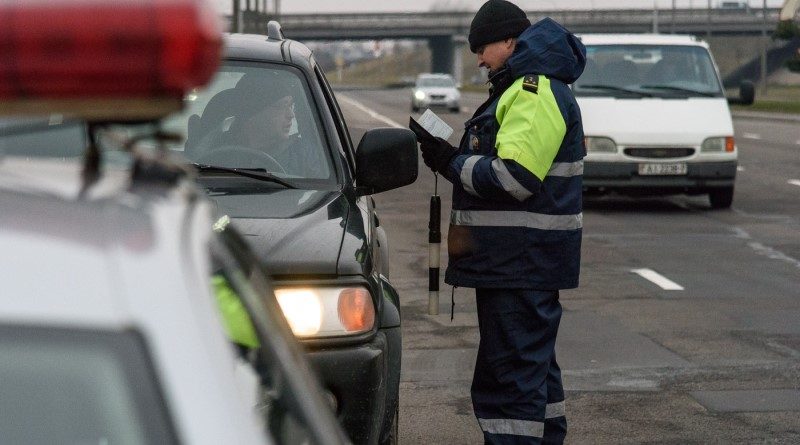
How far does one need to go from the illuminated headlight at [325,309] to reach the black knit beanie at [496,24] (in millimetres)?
1224

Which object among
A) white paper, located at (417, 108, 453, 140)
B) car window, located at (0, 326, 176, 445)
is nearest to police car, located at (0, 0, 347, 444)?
car window, located at (0, 326, 176, 445)

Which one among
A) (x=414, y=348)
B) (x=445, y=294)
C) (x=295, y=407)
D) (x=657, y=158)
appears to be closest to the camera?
(x=295, y=407)

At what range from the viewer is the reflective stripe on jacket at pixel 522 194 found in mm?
5121

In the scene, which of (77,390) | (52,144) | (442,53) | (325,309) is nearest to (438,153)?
(325,309)

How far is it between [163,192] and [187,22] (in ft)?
0.63

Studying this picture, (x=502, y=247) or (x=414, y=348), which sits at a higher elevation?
(x=502, y=247)

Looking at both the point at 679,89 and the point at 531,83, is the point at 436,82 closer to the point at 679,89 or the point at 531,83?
the point at 679,89

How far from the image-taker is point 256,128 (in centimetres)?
550

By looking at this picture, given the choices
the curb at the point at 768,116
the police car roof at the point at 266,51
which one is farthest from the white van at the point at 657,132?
the curb at the point at 768,116

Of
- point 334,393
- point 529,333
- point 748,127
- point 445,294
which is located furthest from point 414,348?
point 748,127

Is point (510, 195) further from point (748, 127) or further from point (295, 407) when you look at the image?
point (748, 127)

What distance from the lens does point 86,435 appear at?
5.04 ft

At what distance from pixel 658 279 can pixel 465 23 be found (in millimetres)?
106831

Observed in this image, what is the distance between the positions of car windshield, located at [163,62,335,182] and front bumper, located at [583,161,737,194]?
10923 millimetres
